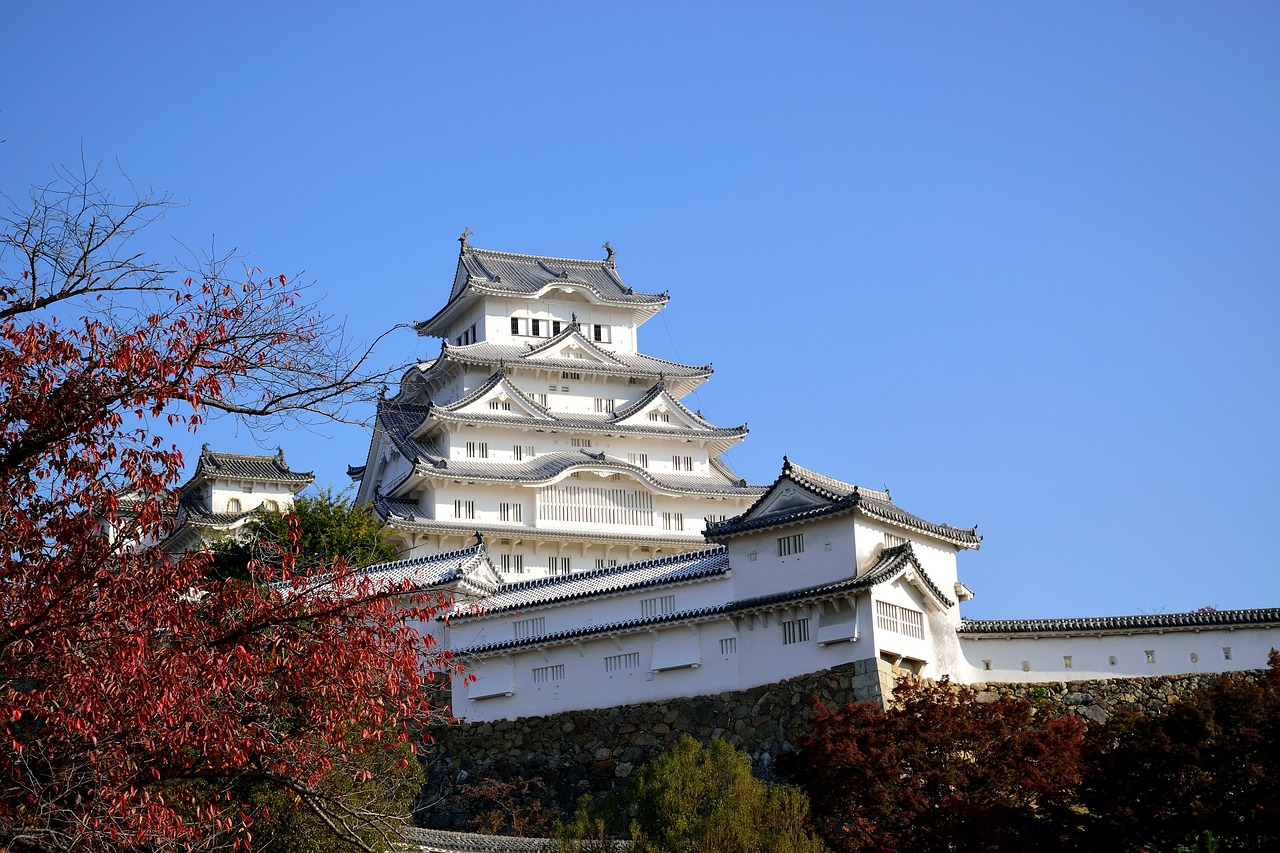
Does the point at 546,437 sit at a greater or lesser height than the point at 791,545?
greater

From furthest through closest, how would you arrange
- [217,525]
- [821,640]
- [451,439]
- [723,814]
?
[217,525], [451,439], [821,640], [723,814]

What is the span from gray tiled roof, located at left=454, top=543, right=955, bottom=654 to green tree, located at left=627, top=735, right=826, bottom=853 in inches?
266

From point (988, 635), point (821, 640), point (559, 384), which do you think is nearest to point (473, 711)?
point (821, 640)

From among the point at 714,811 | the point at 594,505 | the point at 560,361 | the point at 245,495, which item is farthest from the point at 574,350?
the point at 714,811

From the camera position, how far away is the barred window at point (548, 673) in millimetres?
31141

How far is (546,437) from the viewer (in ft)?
151

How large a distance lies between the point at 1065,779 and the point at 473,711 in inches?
504

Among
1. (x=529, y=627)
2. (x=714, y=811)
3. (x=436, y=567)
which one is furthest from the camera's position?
(x=436, y=567)

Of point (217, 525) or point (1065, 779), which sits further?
point (217, 525)

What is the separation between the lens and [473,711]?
31.4m

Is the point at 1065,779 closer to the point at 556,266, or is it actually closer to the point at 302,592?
the point at 302,592

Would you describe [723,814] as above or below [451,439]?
below

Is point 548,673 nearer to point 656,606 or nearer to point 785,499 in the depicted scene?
point 656,606

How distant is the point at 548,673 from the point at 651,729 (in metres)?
2.72
